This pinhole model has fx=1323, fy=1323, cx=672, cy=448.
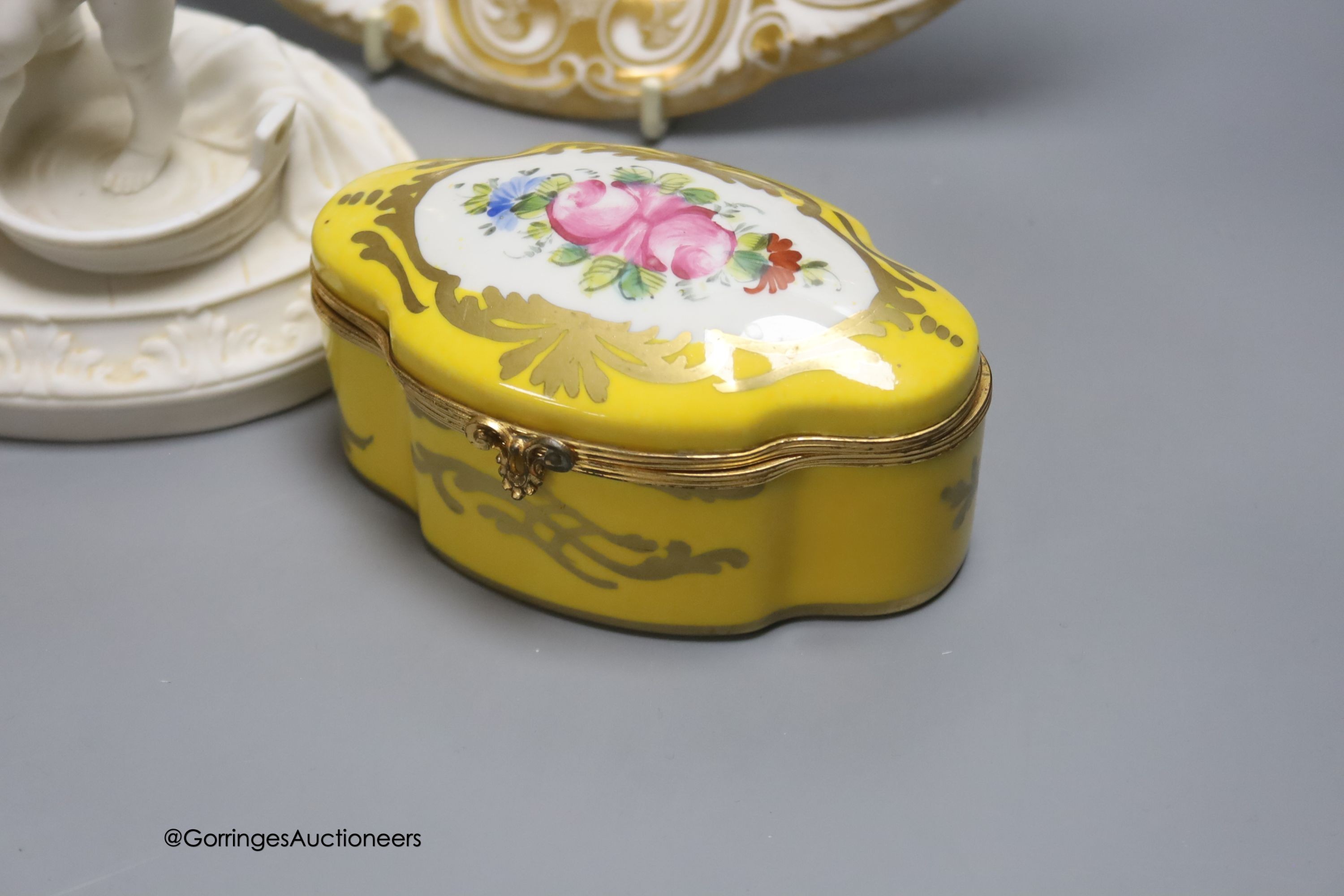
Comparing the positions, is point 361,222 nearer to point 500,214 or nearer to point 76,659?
point 500,214

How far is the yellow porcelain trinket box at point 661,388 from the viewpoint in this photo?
1353 millimetres

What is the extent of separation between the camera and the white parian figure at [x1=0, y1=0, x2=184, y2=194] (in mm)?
1631

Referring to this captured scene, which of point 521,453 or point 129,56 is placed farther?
point 129,56

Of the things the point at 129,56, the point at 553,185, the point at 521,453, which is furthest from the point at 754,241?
the point at 129,56

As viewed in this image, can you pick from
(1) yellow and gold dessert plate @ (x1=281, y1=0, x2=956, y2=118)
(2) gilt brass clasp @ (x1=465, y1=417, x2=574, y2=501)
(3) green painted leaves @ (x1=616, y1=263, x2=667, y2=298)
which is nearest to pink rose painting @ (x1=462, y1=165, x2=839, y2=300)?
(3) green painted leaves @ (x1=616, y1=263, x2=667, y2=298)

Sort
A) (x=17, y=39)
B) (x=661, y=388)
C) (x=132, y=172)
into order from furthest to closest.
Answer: (x=132, y=172) → (x=17, y=39) → (x=661, y=388)

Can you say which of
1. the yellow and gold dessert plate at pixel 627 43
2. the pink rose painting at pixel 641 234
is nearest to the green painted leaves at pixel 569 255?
the pink rose painting at pixel 641 234

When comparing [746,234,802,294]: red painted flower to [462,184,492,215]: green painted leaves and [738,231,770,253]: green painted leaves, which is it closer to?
[738,231,770,253]: green painted leaves

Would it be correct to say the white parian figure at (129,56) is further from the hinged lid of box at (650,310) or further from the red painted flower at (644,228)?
the red painted flower at (644,228)

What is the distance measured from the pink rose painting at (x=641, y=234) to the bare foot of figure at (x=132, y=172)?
0.63 meters

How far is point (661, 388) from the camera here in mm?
1339

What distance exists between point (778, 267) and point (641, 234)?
15 centimetres

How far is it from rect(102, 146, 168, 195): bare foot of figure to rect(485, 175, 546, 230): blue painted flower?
0.66 metres

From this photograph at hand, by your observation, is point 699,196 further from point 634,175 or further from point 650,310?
point 650,310
